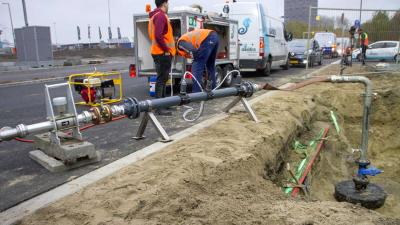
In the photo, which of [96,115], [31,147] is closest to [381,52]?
[96,115]

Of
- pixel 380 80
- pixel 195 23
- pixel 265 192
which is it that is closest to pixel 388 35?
pixel 380 80

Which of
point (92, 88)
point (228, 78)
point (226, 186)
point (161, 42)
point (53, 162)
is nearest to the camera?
point (226, 186)

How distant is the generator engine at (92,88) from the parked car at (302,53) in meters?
14.3

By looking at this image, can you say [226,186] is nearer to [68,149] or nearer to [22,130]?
[68,149]

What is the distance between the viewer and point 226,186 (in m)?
3.79

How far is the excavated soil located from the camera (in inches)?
120

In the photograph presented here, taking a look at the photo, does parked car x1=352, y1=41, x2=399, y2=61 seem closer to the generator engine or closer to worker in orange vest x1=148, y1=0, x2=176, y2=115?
worker in orange vest x1=148, y1=0, x2=176, y2=115

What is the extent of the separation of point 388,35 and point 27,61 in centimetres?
2122

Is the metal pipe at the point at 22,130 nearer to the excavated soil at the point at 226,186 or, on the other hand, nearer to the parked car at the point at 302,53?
the excavated soil at the point at 226,186

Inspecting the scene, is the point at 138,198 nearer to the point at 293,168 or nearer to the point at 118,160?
the point at 118,160

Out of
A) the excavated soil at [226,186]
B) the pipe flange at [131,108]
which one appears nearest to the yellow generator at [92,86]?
the excavated soil at [226,186]

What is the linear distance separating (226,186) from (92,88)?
5.52m

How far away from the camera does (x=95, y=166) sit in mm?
4367

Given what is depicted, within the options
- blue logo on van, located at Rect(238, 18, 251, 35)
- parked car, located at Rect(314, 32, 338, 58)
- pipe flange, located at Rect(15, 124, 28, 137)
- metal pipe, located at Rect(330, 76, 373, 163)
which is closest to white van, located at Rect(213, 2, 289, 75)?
blue logo on van, located at Rect(238, 18, 251, 35)
